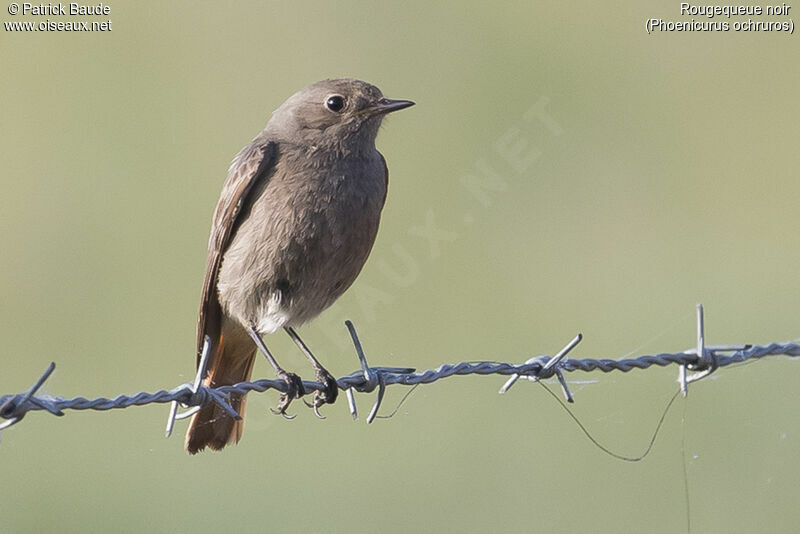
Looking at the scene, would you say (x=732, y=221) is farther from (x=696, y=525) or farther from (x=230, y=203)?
(x=230, y=203)

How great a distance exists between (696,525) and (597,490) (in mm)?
537

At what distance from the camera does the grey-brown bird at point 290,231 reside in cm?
537

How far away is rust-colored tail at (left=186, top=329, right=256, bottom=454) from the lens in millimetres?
5348

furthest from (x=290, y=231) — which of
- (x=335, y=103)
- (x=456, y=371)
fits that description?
(x=456, y=371)

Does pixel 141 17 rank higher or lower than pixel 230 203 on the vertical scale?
higher

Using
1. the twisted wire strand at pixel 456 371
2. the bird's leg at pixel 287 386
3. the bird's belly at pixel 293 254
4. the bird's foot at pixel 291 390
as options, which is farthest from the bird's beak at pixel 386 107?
the twisted wire strand at pixel 456 371

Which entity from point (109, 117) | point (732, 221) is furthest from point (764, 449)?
point (109, 117)

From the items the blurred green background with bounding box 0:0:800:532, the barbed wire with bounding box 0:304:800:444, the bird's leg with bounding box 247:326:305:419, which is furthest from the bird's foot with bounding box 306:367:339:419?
the blurred green background with bounding box 0:0:800:532

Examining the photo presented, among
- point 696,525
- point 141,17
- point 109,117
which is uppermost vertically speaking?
point 141,17

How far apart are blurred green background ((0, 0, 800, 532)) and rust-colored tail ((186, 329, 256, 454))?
2.65 feet

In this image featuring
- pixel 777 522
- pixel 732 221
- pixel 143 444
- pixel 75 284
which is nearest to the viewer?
pixel 777 522

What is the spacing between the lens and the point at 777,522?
6.10m

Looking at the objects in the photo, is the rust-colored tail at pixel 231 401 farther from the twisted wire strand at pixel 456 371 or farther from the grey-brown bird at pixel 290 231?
the twisted wire strand at pixel 456 371

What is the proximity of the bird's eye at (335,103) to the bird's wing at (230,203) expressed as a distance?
0.39m
